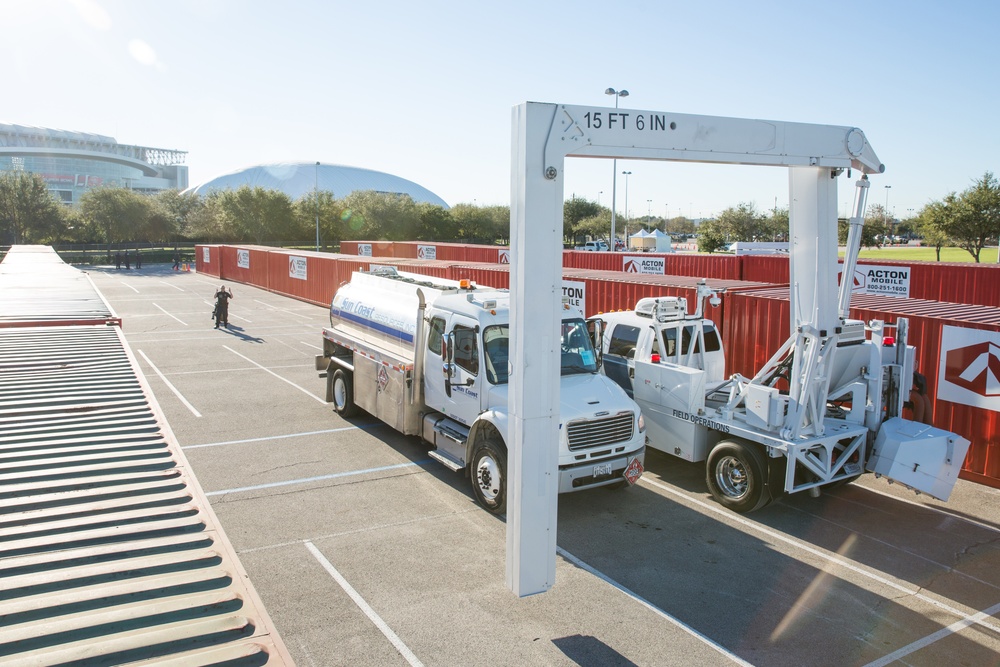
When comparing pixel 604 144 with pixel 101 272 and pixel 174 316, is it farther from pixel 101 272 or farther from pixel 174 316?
pixel 101 272

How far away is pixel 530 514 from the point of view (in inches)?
258

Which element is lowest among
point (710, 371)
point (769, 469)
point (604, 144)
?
point (769, 469)

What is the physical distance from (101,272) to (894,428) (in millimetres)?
57751

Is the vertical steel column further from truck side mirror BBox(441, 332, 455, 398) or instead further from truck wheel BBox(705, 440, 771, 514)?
truck side mirror BBox(441, 332, 455, 398)

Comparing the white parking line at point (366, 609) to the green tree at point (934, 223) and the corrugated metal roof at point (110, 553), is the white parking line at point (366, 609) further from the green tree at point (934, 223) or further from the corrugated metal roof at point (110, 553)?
the green tree at point (934, 223)

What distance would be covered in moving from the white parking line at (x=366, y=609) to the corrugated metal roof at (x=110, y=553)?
2.71 m

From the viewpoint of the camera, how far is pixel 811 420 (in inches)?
376

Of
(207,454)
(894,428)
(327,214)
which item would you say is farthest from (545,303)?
(327,214)

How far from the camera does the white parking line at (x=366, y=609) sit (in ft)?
21.4

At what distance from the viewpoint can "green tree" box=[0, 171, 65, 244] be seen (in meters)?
64.5

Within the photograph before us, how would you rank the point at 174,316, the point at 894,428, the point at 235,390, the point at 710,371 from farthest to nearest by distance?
the point at 174,316
the point at 235,390
the point at 710,371
the point at 894,428

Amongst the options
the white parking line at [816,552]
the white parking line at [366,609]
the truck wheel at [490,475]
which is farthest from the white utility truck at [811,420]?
the white parking line at [366,609]

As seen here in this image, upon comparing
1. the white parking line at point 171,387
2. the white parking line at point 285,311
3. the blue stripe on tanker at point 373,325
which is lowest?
the white parking line at point 171,387

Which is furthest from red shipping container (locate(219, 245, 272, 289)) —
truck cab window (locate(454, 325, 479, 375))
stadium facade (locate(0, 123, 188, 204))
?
stadium facade (locate(0, 123, 188, 204))
